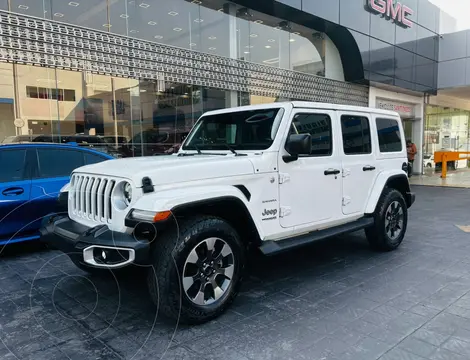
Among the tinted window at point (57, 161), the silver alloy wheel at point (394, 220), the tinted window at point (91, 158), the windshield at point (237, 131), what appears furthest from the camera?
the tinted window at point (91, 158)

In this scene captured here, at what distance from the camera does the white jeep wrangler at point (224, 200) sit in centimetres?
306

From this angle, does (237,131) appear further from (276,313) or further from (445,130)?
(445,130)

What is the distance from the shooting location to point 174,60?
382 inches

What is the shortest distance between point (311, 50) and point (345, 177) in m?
10.8

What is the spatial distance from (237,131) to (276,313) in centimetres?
205

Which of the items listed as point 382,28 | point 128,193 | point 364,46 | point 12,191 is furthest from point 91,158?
point 382,28

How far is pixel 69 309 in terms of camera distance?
3.65 metres

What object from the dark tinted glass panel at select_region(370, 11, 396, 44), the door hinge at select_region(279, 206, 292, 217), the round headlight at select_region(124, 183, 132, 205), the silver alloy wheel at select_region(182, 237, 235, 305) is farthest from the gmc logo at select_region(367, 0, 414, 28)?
the round headlight at select_region(124, 183, 132, 205)

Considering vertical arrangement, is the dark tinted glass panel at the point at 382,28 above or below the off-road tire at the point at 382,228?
above

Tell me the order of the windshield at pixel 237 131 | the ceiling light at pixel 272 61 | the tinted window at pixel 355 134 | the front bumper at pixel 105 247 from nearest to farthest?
the front bumper at pixel 105 247
the windshield at pixel 237 131
the tinted window at pixel 355 134
the ceiling light at pixel 272 61

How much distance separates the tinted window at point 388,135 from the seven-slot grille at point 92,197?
13.0 feet

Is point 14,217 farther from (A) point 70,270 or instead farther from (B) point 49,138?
(B) point 49,138

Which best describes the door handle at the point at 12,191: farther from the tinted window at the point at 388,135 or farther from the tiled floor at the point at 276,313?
the tinted window at the point at 388,135

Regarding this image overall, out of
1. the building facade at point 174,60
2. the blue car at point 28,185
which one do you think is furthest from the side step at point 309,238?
the building facade at point 174,60
